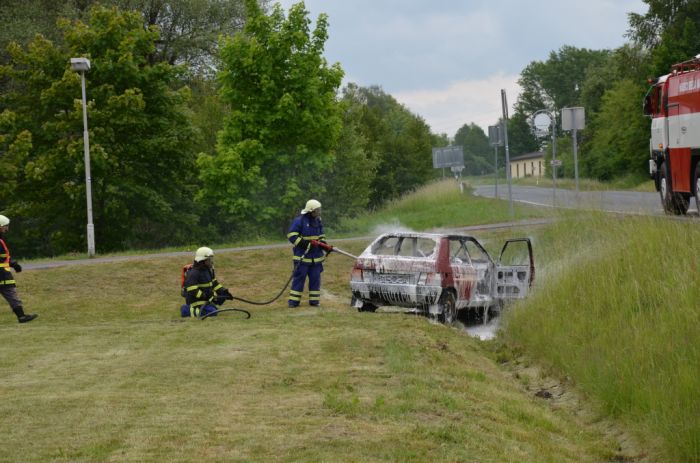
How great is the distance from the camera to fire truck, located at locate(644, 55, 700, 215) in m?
21.4

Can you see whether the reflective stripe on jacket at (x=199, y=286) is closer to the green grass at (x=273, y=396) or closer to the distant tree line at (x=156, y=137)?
the green grass at (x=273, y=396)

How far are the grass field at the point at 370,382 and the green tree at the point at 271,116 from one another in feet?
76.4

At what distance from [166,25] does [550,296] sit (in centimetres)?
4247

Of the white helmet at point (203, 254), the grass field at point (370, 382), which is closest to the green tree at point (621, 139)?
the grass field at point (370, 382)

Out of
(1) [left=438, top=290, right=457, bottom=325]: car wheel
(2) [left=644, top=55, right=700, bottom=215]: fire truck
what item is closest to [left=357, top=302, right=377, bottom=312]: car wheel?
(1) [left=438, top=290, right=457, bottom=325]: car wheel

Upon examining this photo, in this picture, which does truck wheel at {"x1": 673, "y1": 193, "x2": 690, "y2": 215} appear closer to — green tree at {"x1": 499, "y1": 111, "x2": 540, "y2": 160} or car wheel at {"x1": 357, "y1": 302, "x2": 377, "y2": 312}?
car wheel at {"x1": 357, "y1": 302, "x2": 377, "y2": 312}

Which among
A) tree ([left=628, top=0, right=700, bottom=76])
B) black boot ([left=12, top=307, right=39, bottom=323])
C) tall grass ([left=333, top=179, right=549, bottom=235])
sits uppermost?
tree ([left=628, top=0, right=700, bottom=76])

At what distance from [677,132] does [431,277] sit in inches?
365

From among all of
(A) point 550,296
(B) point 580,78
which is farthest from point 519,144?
(A) point 550,296

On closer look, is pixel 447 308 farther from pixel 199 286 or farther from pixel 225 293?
pixel 199 286

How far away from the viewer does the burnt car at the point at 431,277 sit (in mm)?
15992

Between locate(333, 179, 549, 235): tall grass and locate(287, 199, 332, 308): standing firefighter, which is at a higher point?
locate(287, 199, 332, 308): standing firefighter

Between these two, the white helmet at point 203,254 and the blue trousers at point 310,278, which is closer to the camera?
the white helmet at point 203,254

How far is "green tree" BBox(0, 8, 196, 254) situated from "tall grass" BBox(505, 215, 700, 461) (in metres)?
25.0
